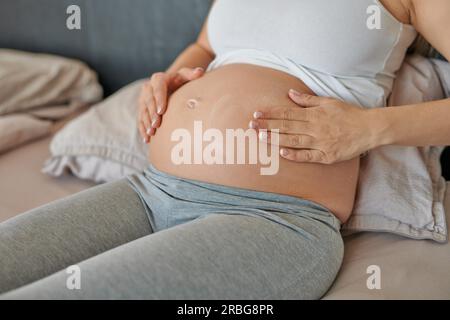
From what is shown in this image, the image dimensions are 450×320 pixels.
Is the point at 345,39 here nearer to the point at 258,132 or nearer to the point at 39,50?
the point at 258,132

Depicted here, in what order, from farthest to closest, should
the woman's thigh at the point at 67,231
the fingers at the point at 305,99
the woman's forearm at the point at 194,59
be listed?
the woman's forearm at the point at 194,59 < the fingers at the point at 305,99 < the woman's thigh at the point at 67,231

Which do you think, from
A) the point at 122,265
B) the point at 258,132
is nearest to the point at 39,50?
the point at 258,132

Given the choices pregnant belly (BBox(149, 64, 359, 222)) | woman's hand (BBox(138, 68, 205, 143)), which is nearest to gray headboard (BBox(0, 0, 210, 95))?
woman's hand (BBox(138, 68, 205, 143))

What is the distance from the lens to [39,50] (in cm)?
166

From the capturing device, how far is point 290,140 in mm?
884

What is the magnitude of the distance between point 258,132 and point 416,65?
16.2 inches

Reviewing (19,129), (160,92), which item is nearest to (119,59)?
(19,129)

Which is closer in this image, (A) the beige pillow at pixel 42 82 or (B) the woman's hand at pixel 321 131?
(B) the woman's hand at pixel 321 131

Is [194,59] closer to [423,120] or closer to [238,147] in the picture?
[238,147]

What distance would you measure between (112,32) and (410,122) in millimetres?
935

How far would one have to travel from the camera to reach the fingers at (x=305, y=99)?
0.92 meters

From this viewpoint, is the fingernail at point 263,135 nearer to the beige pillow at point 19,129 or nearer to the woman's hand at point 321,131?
the woman's hand at point 321,131

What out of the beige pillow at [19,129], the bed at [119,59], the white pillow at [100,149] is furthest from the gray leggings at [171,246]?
the beige pillow at [19,129]

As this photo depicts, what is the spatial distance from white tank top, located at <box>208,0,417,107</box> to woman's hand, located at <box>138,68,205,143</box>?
0.11 meters
